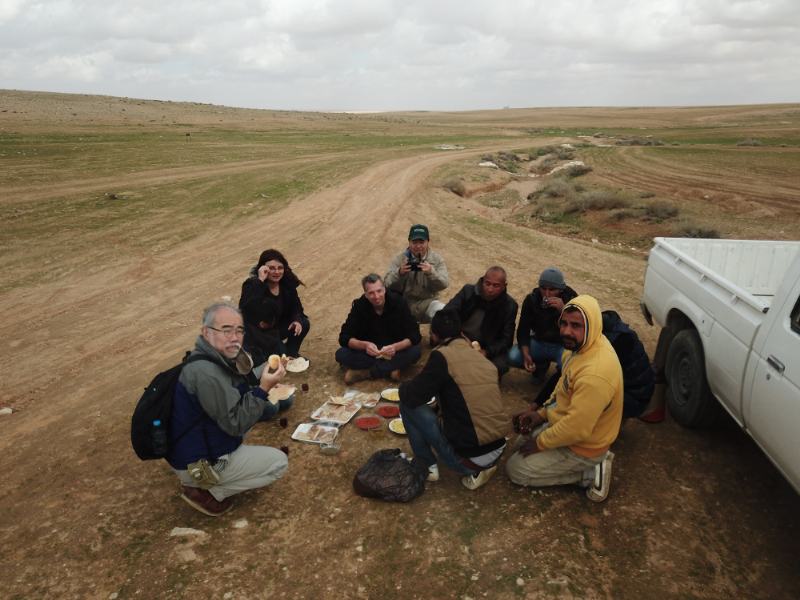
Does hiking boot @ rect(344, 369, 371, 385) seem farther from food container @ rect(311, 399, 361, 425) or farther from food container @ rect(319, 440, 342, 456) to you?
food container @ rect(319, 440, 342, 456)

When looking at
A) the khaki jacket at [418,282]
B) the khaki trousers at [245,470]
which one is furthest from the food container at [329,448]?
the khaki jacket at [418,282]

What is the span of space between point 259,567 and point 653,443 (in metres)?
3.85

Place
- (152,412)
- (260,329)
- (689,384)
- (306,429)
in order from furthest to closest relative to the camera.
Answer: (260,329) → (306,429) → (689,384) → (152,412)

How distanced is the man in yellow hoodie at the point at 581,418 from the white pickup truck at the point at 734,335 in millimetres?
1024

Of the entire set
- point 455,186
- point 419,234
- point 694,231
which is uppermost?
point 419,234

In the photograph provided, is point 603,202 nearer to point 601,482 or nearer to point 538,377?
point 538,377

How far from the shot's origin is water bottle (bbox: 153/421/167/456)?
353cm

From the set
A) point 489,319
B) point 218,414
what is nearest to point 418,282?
point 489,319

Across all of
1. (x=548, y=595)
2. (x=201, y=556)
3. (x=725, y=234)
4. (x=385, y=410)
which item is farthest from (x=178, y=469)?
(x=725, y=234)

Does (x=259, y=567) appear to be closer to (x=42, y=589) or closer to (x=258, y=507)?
(x=258, y=507)

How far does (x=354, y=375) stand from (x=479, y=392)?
8.67 feet

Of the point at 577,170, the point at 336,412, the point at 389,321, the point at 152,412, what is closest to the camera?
the point at 152,412

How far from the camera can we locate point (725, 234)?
547 inches

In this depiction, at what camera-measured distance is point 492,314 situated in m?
6.18
